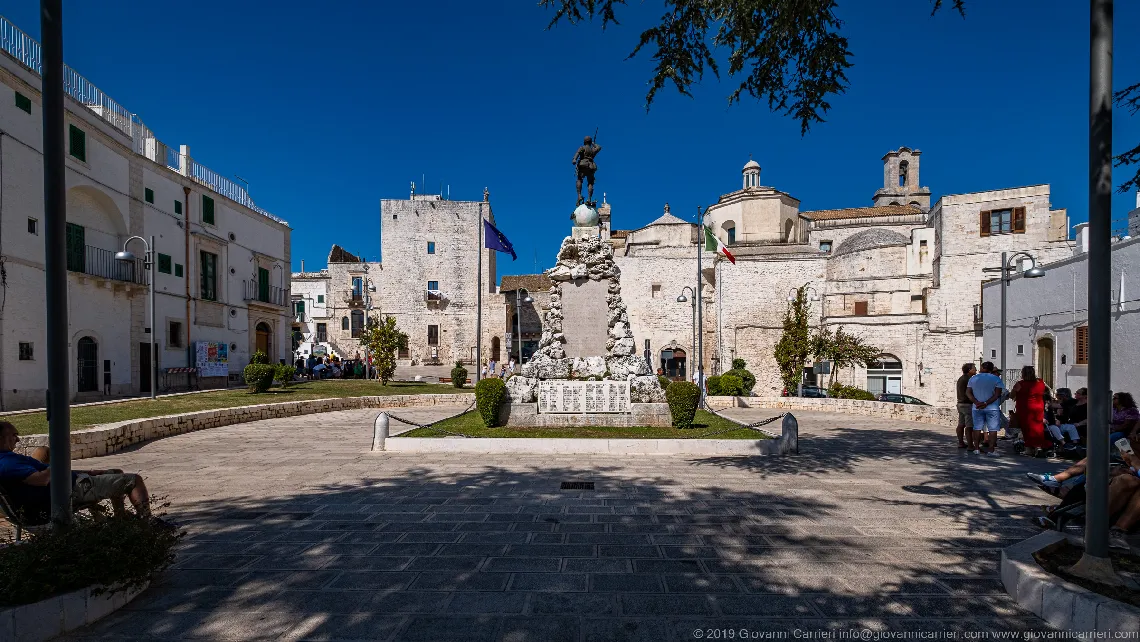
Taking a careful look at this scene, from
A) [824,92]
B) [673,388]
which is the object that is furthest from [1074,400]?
[824,92]

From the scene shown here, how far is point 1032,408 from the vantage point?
918cm

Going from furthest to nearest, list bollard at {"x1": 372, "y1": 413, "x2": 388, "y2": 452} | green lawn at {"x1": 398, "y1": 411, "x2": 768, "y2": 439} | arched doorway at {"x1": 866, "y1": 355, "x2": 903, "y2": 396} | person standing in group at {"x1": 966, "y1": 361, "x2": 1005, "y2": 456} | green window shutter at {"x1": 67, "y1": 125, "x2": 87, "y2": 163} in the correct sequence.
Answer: arched doorway at {"x1": 866, "y1": 355, "x2": 903, "y2": 396}, green window shutter at {"x1": 67, "y1": 125, "x2": 87, "y2": 163}, green lawn at {"x1": 398, "y1": 411, "x2": 768, "y2": 439}, bollard at {"x1": 372, "y1": 413, "x2": 388, "y2": 452}, person standing in group at {"x1": 966, "y1": 361, "x2": 1005, "y2": 456}

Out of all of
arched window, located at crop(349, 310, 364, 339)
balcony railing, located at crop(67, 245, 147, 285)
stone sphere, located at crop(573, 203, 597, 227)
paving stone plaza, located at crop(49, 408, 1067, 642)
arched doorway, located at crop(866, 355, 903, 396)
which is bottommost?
arched doorway, located at crop(866, 355, 903, 396)

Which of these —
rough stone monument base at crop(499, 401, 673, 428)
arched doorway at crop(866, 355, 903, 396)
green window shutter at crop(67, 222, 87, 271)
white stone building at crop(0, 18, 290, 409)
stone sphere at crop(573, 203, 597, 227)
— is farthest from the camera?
arched doorway at crop(866, 355, 903, 396)

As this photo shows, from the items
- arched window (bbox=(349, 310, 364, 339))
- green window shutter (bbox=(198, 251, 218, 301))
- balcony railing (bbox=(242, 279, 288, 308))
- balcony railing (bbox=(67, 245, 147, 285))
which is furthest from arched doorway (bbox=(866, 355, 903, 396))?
arched window (bbox=(349, 310, 364, 339))

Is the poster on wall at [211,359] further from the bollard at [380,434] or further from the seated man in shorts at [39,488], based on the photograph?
the seated man in shorts at [39,488]

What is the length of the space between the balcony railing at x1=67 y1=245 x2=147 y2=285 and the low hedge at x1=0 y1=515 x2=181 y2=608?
20620 millimetres

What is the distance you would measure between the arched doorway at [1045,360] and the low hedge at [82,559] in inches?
967

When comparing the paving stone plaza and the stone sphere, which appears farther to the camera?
the stone sphere

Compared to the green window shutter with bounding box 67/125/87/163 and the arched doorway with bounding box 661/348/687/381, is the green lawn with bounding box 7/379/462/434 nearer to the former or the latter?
the green window shutter with bounding box 67/125/87/163

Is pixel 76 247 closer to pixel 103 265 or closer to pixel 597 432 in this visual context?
pixel 103 265

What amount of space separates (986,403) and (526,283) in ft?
131

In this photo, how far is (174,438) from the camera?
38.8 ft

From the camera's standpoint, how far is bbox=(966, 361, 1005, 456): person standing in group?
367 inches
